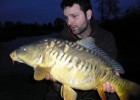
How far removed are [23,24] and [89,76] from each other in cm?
9876

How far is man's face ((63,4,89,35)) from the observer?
4664 mm

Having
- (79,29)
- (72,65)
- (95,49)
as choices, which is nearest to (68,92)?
(72,65)

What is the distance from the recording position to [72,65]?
3.72 m

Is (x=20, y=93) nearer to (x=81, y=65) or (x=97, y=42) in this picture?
(x=97, y=42)

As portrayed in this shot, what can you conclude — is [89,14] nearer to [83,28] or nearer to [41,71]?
[83,28]

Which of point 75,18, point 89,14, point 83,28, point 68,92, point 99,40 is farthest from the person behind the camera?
point 99,40

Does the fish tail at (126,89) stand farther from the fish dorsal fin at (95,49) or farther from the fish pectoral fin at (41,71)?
the fish pectoral fin at (41,71)

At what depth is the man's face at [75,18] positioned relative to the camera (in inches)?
184

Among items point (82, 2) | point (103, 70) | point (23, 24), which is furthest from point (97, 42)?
point (23, 24)

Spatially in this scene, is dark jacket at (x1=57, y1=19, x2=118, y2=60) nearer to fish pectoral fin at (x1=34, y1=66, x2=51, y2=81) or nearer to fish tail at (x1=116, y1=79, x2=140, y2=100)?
fish tail at (x1=116, y1=79, x2=140, y2=100)

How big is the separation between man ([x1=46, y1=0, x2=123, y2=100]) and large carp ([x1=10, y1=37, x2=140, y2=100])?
0.50 metres

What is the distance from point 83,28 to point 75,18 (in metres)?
0.22

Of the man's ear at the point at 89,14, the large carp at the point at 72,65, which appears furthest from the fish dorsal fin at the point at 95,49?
the man's ear at the point at 89,14

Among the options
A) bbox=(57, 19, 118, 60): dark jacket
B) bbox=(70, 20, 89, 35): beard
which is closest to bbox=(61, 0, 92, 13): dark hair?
bbox=(70, 20, 89, 35): beard
